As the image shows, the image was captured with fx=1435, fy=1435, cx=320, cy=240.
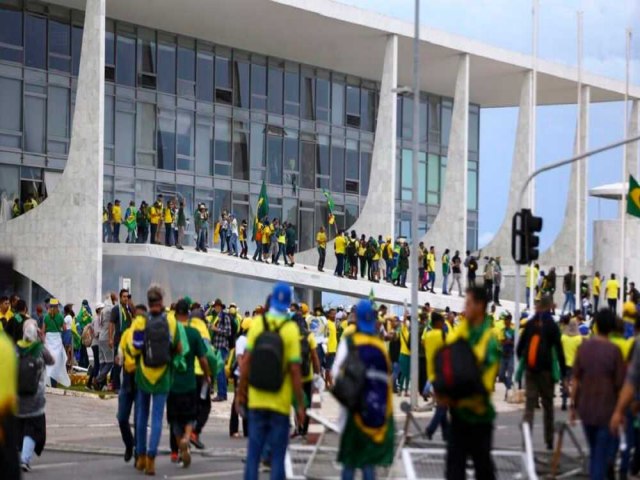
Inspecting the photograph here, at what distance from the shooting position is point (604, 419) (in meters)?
11.6

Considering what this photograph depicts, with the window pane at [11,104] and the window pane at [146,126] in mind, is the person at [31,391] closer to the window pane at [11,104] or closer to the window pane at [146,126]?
the window pane at [11,104]

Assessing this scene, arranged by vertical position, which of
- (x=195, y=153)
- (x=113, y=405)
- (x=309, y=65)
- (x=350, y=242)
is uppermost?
(x=309, y=65)

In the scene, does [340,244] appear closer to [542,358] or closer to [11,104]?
[11,104]

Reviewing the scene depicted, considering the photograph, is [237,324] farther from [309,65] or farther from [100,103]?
[309,65]

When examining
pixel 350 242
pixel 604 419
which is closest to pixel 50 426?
pixel 604 419

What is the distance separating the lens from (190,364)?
49.2 ft

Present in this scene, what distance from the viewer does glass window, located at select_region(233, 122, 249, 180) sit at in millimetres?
52562

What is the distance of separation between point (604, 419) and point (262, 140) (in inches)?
1680

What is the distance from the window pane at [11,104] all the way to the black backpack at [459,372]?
35.2 metres

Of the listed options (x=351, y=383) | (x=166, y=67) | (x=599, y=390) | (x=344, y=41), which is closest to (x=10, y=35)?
(x=166, y=67)

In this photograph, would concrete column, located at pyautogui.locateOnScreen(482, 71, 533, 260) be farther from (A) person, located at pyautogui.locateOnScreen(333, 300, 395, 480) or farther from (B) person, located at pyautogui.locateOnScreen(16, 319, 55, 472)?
(A) person, located at pyautogui.locateOnScreen(333, 300, 395, 480)

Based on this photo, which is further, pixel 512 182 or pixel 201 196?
pixel 512 182

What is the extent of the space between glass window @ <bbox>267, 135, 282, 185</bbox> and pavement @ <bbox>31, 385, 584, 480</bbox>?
2764cm

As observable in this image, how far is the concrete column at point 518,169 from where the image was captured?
57.8 m
